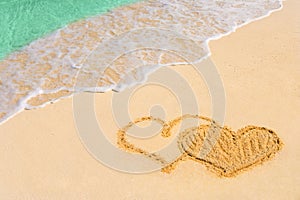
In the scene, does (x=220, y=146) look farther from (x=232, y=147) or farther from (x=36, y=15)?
(x=36, y=15)

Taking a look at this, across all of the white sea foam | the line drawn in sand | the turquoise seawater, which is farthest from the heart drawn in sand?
the turquoise seawater

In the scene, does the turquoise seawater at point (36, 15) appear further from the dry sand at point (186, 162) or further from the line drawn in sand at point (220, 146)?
the line drawn in sand at point (220, 146)

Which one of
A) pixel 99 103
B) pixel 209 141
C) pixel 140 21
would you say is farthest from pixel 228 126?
pixel 140 21

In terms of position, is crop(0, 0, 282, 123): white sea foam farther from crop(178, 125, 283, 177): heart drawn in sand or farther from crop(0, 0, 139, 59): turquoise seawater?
crop(178, 125, 283, 177): heart drawn in sand

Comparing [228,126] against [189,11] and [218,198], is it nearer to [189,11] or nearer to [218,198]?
[218,198]

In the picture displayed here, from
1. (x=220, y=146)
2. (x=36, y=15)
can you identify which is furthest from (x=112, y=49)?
(x=220, y=146)

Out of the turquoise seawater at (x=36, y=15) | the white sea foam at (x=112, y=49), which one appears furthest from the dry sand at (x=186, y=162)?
the turquoise seawater at (x=36, y=15)
